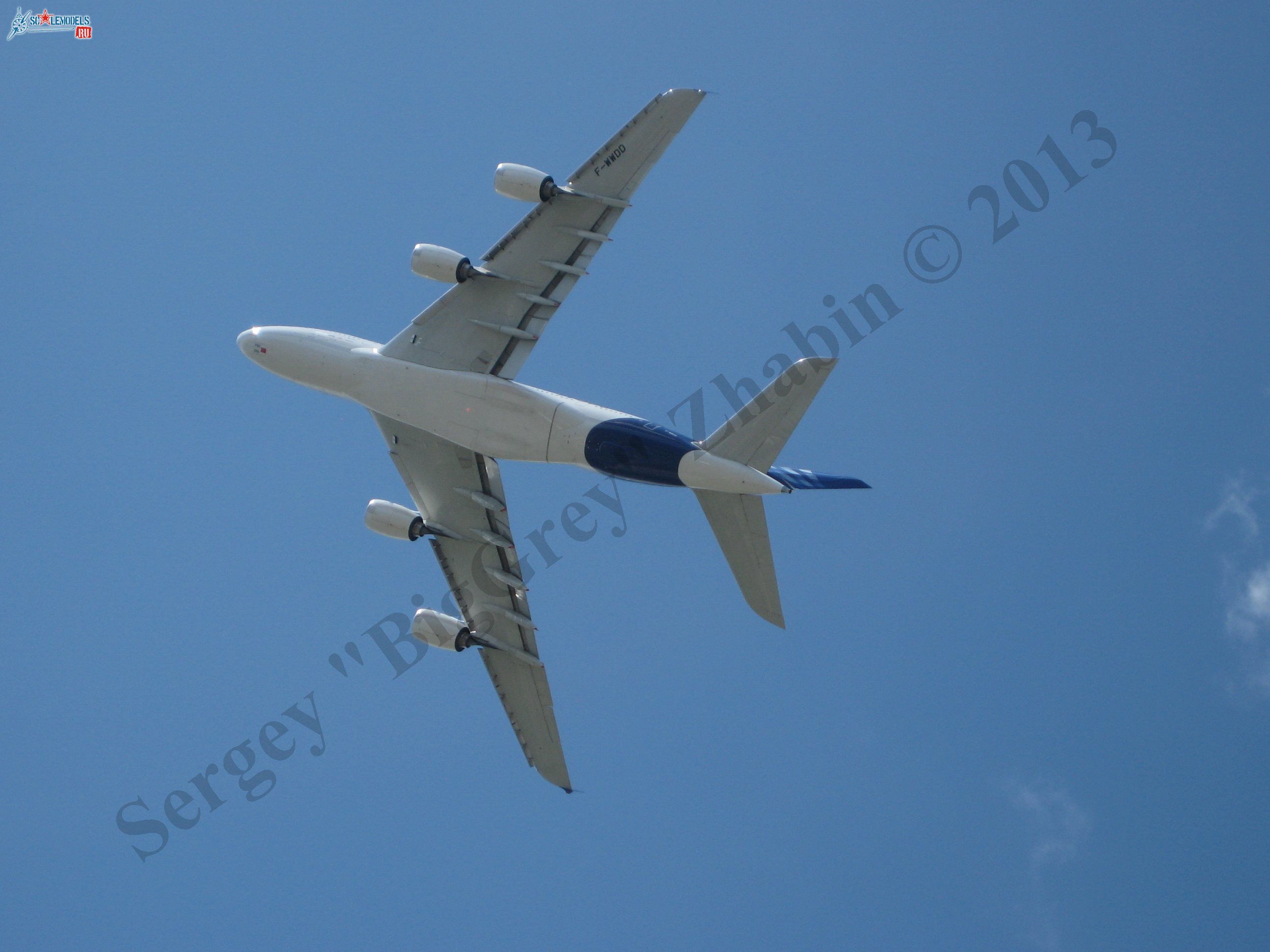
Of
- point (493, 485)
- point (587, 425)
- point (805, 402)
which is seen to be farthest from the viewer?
point (493, 485)

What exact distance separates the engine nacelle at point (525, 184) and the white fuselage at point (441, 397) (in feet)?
18.2

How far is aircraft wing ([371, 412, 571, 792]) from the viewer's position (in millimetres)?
36656

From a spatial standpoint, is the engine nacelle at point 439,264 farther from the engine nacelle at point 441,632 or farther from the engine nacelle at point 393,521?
the engine nacelle at point 441,632

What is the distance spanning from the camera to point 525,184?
32.5 meters

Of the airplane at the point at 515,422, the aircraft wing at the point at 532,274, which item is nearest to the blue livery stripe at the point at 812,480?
the airplane at the point at 515,422

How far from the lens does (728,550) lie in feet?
106

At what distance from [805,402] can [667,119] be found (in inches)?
345

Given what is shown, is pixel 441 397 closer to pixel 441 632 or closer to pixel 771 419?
pixel 441 632


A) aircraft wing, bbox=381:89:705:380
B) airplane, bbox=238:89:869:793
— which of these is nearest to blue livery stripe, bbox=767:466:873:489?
airplane, bbox=238:89:869:793

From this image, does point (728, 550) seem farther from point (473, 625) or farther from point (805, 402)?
point (473, 625)

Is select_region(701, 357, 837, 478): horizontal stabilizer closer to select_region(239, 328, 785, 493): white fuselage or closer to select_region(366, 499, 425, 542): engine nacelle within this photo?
select_region(239, 328, 785, 493): white fuselage

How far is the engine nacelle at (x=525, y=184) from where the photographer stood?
3250 cm

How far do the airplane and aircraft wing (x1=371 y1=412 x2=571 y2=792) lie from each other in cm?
5

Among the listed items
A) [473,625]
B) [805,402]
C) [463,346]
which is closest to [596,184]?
[463,346]
